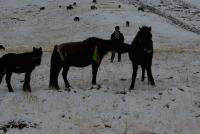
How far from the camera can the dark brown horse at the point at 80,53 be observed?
17219 mm

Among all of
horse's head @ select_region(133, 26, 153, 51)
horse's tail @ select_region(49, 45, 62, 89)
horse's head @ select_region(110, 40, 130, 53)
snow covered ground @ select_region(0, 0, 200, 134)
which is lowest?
snow covered ground @ select_region(0, 0, 200, 134)

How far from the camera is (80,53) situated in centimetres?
1720

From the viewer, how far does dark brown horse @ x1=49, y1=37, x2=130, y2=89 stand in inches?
678

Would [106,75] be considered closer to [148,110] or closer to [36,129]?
[148,110]

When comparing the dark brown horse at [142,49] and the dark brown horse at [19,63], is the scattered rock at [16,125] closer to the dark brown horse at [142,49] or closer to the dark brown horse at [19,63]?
the dark brown horse at [19,63]

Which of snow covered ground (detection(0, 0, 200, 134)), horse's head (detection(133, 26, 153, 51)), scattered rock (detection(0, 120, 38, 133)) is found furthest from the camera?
horse's head (detection(133, 26, 153, 51))

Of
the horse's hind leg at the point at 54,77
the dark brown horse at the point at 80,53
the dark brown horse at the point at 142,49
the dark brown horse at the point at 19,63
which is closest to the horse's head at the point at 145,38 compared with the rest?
the dark brown horse at the point at 142,49

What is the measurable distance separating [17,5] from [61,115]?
2516 inches

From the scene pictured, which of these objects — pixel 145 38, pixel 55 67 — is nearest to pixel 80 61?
pixel 55 67

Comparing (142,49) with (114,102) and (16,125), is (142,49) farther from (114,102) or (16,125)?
(16,125)

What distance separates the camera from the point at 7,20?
Result: 59938 millimetres

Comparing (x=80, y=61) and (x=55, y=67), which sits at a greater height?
(x=80, y=61)

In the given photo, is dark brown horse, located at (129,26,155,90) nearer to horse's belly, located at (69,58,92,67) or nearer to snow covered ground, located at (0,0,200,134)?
snow covered ground, located at (0,0,200,134)

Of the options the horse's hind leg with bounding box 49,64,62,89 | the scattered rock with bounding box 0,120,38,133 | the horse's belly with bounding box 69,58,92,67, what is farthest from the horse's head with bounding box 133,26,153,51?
the scattered rock with bounding box 0,120,38,133
